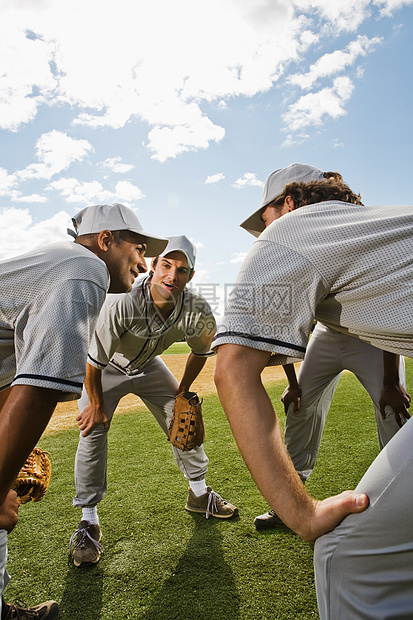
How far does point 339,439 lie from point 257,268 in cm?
366

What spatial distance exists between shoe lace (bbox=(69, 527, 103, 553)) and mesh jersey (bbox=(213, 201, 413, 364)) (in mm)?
1958

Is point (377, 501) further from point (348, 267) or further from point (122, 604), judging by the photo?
point (122, 604)

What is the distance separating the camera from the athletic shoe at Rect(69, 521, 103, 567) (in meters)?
2.27

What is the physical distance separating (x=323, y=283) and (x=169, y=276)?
2543 millimetres

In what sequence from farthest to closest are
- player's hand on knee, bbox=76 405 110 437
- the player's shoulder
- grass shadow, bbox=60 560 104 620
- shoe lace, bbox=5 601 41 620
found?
1. the player's shoulder
2. player's hand on knee, bbox=76 405 110 437
3. grass shadow, bbox=60 560 104 620
4. shoe lace, bbox=5 601 41 620

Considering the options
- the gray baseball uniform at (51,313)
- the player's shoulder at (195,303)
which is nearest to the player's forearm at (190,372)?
the player's shoulder at (195,303)

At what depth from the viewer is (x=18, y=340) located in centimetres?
129

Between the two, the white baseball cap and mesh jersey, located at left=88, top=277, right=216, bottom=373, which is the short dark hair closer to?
the white baseball cap

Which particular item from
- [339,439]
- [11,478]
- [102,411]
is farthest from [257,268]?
[339,439]

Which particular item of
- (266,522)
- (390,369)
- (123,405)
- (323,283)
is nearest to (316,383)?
(390,369)

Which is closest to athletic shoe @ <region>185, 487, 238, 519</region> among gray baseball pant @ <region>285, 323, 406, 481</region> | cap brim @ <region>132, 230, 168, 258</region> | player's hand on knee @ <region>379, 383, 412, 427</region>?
gray baseball pant @ <region>285, 323, 406, 481</region>

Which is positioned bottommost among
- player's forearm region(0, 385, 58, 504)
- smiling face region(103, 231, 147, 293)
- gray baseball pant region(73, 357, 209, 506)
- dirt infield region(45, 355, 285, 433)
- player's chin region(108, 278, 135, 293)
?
dirt infield region(45, 355, 285, 433)

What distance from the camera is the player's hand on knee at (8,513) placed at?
123cm

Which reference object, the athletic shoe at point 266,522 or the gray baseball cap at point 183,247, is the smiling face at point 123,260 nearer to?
the gray baseball cap at point 183,247
